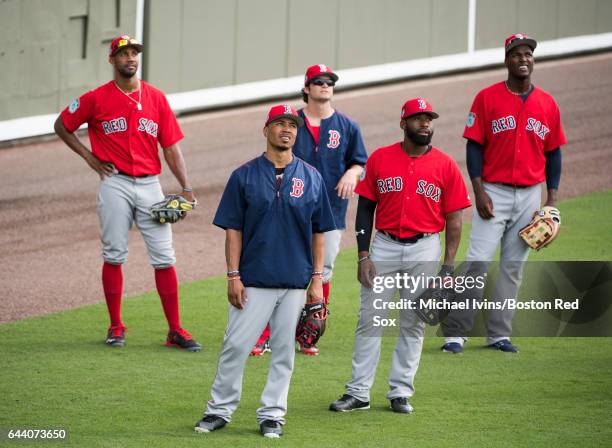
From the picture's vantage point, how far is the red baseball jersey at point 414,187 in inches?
293

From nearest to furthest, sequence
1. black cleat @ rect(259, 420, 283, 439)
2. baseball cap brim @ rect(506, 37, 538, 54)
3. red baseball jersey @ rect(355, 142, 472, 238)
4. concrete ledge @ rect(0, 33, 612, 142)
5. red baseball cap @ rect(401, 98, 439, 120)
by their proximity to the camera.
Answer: black cleat @ rect(259, 420, 283, 439), red baseball cap @ rect(401, 98, 439, 120), red baseball jersey @ rect(355, 142, 472, 238), baseball cap brim @ rect(506, 37, 538, 54), concrete ledge @ rect(0, 33, 612, 142)

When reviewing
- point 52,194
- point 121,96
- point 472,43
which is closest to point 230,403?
point 121,96

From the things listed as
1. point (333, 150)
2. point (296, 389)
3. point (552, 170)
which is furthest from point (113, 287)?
point (552, 170)

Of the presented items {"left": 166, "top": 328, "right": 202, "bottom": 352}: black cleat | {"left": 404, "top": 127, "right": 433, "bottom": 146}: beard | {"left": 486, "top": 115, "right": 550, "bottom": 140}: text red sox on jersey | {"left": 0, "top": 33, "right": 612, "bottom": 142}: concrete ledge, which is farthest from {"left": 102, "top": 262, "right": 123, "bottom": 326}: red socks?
{"left": 0, "top": 33, "right": 612, "bottom": 142}: concrete ledge

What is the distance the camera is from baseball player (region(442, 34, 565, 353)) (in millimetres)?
8672

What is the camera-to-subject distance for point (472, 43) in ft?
73.0

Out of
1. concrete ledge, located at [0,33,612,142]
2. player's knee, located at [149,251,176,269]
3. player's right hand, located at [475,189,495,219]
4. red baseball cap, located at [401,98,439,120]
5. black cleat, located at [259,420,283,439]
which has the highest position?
concrete ledge, located at [0,33,612,142]

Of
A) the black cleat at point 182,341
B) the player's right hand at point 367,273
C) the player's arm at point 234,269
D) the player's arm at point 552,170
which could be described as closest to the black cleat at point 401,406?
the player's right hand at point 367,273

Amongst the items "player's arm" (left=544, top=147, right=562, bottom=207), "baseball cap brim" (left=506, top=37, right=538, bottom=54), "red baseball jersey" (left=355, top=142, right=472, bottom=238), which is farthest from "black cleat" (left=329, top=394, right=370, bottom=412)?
"baseball cap brim" (left=506, top=37, right=538, bottom=54)

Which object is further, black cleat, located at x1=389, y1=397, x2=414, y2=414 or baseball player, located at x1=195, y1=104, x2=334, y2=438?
black cleat, located at x1=389, y1=397, x2=414, y2=414

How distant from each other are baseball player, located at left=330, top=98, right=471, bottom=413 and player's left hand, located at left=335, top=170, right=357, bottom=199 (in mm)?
1031

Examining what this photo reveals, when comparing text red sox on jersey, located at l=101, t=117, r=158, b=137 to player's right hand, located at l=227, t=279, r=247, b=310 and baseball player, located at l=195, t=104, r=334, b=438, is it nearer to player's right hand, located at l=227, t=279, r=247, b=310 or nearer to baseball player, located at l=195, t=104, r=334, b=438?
baseball player, located at l=195, t=104, r=334, b=438

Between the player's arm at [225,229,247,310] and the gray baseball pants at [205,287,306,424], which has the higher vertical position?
the player's arm at [225,229,247,310]

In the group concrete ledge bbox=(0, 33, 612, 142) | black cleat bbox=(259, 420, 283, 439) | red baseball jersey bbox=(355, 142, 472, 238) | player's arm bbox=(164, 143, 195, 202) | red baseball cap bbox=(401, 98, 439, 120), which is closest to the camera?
black cleat bbox=(259, 420, 283, 439)
